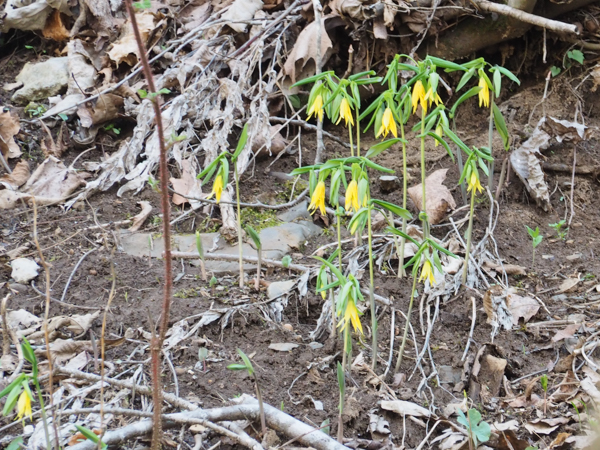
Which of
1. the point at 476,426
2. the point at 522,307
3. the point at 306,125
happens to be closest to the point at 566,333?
the point at 522,307

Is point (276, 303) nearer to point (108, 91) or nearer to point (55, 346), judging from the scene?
point (55, 346)

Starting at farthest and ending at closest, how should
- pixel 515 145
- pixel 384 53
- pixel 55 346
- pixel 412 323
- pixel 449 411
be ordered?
pixel 384 53
pixel 515 145
pixel 412 323
pixel 55 346
pixel 449 411

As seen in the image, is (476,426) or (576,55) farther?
(576,55)

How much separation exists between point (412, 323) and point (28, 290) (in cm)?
187

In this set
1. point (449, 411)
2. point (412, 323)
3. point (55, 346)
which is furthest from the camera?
point (412, 323)

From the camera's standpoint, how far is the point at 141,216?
3607 mm

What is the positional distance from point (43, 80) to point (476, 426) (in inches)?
A: 160

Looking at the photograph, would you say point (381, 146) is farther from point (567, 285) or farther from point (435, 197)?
point (567, 285)

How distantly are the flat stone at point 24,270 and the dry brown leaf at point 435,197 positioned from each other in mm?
2111

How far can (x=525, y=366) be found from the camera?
2537 millimetres

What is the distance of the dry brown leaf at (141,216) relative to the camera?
11.7 ft

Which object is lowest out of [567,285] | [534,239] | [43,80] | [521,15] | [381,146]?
[567,285]

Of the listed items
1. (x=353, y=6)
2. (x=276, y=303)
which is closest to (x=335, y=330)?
(x=276, y=303)

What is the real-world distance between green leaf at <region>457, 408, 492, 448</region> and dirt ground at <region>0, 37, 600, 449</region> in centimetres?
17
